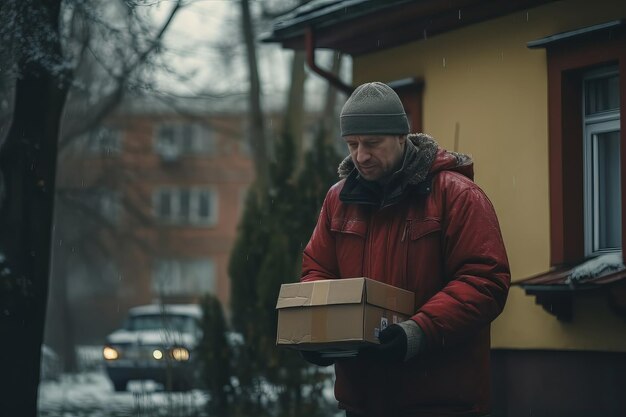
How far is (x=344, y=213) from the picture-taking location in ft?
15.6

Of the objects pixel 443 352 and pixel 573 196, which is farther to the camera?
pixel 573 196

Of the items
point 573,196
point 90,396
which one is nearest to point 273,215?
point 573,196

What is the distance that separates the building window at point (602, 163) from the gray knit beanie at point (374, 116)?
5440mm

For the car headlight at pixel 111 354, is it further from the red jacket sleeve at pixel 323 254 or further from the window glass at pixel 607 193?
the red jacket sleeve at pixel 323 254

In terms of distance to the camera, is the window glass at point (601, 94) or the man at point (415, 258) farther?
the window glass at point (601, 94)

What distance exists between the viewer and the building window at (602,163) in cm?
980

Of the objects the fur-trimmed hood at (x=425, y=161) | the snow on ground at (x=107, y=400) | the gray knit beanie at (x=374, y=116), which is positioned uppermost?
the gray knit beanie at (x=374, y=116)

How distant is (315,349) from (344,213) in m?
0.54

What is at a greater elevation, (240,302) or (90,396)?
(240,302)

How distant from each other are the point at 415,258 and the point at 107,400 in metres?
14.9

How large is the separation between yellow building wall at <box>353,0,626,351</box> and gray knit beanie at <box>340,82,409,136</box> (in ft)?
17.0

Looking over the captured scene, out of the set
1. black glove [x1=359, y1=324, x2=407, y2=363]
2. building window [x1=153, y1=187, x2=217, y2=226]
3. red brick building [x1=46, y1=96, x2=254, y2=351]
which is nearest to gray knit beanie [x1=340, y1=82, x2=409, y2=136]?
Result: black glove [x1=359, y1=324, x2=407, y2=363]

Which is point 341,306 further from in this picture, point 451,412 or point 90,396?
point 90,396

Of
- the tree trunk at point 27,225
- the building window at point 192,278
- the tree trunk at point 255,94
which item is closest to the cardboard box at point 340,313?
the tree trunk at point 27,225
